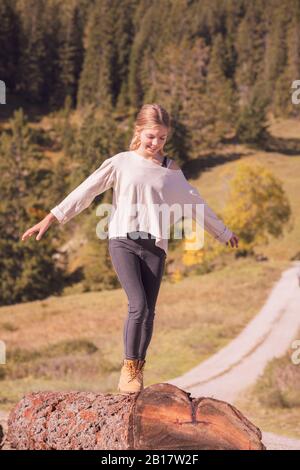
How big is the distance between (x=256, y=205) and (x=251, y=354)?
28430 mm

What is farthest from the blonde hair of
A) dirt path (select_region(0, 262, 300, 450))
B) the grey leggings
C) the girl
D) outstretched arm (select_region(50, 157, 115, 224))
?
dirt path (select_region(0, 262, 300, 450))

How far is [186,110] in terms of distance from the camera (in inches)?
3654

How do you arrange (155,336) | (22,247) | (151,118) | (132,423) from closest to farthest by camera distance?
1. (132,423)
2. (151,118)
3. (155,336)
4. (22,247)

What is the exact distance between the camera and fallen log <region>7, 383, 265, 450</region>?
3.82m

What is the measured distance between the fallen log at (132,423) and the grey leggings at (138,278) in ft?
1.77

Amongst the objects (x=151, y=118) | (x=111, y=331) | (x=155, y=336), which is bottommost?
(x=111, y=331)

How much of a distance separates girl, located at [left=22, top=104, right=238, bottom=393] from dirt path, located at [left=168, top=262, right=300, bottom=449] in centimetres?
208

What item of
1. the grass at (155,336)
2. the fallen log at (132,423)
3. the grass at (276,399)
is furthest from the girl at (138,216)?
the grass at (276,399)

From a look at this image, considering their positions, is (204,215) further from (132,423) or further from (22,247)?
(22,247)

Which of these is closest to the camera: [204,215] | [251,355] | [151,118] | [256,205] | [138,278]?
[138,278]

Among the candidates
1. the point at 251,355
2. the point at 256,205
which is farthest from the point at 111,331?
the point at 256,205

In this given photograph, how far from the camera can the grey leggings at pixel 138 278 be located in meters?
4.76

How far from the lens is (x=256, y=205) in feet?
156

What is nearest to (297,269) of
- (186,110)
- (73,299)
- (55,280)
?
(73,299)
